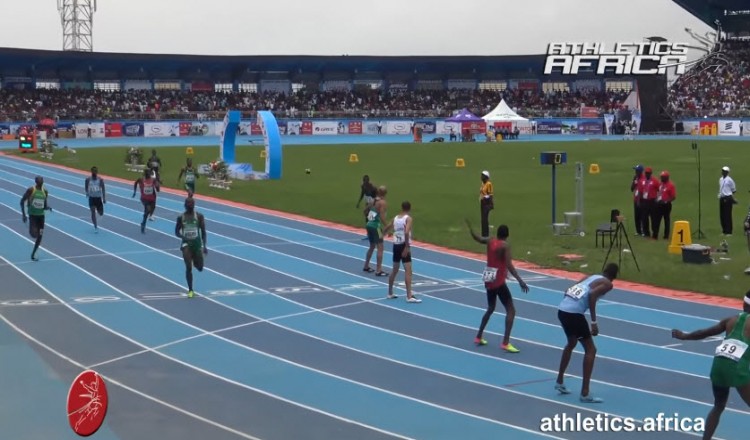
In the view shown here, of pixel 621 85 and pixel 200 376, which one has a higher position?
pixel 621 85

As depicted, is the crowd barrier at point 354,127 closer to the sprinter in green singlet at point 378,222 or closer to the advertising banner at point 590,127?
the advertising banner at point 590,127

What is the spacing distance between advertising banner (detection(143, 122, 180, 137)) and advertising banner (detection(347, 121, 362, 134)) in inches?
568

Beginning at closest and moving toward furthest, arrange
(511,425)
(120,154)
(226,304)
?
1. (511,425)
2. (226,304)
3. (120,154)

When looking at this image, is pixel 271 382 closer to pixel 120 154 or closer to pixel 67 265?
pixel 67 265

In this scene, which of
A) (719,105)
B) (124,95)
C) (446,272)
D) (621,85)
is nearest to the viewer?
(446,272)

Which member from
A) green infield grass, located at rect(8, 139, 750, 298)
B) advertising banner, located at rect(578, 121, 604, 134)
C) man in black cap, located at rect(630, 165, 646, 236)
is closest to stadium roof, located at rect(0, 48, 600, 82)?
advertising banner, located at rect(578, 121, 604, 134)

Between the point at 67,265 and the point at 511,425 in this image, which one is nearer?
the point at 511,425

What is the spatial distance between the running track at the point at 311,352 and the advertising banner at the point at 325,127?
210 ft

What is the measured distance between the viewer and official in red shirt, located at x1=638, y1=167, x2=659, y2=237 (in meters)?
22.7

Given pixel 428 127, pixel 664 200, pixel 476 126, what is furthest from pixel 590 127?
pixel 664 200

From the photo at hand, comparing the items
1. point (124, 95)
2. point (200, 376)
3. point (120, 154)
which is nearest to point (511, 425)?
point (200, 376)

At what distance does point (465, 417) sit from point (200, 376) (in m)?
3.37

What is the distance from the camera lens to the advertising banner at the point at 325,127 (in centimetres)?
8538

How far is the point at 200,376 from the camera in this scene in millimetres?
11844
